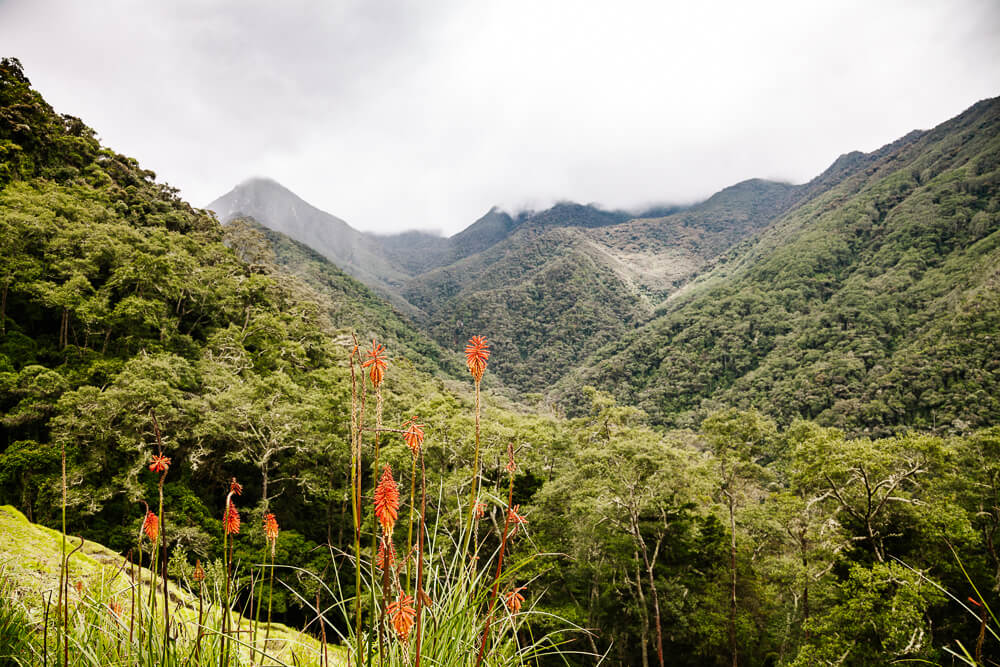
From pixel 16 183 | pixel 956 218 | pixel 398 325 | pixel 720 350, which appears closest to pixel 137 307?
pixel 16 183

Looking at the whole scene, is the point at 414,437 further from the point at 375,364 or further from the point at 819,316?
the point at 819,316

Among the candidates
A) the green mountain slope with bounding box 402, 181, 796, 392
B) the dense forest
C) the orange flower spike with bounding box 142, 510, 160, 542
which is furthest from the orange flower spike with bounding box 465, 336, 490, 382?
the green mountain slope with bounding box 402, 181, 796, 392

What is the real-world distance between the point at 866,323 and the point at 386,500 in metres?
96.0

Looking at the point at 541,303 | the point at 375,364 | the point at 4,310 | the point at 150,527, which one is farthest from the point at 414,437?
the point at 541,303

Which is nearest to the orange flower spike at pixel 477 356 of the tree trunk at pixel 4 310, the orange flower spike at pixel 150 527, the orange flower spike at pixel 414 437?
the orange flower spike at pixel 414 437

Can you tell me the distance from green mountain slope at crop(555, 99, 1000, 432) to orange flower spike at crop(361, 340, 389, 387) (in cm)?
6100

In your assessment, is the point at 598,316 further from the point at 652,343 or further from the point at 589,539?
the point at 589,539

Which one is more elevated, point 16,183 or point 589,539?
point 16,183

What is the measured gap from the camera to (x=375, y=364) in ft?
4.96

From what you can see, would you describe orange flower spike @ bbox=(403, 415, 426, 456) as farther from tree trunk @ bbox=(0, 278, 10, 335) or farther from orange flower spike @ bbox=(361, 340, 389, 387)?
tree trunk @ bbox=(0, 278, 10, 335)

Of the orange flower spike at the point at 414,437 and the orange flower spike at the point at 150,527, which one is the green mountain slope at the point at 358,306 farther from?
the orange flower spike at the point at 414,437

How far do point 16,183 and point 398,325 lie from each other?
63425 millimetres

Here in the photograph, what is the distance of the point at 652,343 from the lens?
342 feet

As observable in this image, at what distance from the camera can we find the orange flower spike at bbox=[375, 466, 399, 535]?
3.95 ft
